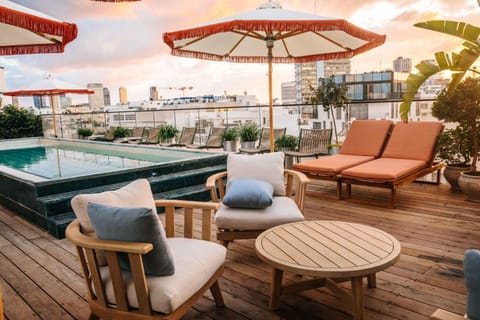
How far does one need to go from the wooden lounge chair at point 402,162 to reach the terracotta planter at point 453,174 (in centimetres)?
16

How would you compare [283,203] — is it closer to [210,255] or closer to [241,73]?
[210,255]

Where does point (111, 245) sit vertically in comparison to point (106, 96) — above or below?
below

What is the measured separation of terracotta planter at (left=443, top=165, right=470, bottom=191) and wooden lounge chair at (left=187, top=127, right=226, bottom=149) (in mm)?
4401

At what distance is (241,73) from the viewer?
12.2 metres

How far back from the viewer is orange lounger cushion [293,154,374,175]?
4779 millimetres

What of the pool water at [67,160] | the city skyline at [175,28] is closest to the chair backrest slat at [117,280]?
the city skyline at [175,28]

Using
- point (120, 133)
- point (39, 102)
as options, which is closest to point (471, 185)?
point (120, 133)

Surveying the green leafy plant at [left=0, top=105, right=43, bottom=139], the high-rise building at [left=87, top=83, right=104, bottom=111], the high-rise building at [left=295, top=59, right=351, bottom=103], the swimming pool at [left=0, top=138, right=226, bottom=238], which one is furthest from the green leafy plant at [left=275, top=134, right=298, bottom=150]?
the green leafy plant at [left=0, top=105, right=43, bottom=139]

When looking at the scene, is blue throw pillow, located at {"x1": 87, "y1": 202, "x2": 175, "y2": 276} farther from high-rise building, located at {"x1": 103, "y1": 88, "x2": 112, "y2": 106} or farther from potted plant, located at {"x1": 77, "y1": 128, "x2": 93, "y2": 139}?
high-rise building, located at {"x1": 103, "y1": 88, "x2": 112, "y2": 106}

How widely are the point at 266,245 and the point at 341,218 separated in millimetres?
1984

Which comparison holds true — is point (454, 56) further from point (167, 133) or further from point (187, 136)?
point (167, 133)

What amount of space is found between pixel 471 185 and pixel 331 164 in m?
1.64

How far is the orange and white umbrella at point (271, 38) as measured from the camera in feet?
11.6

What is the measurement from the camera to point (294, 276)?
2.77 metres
